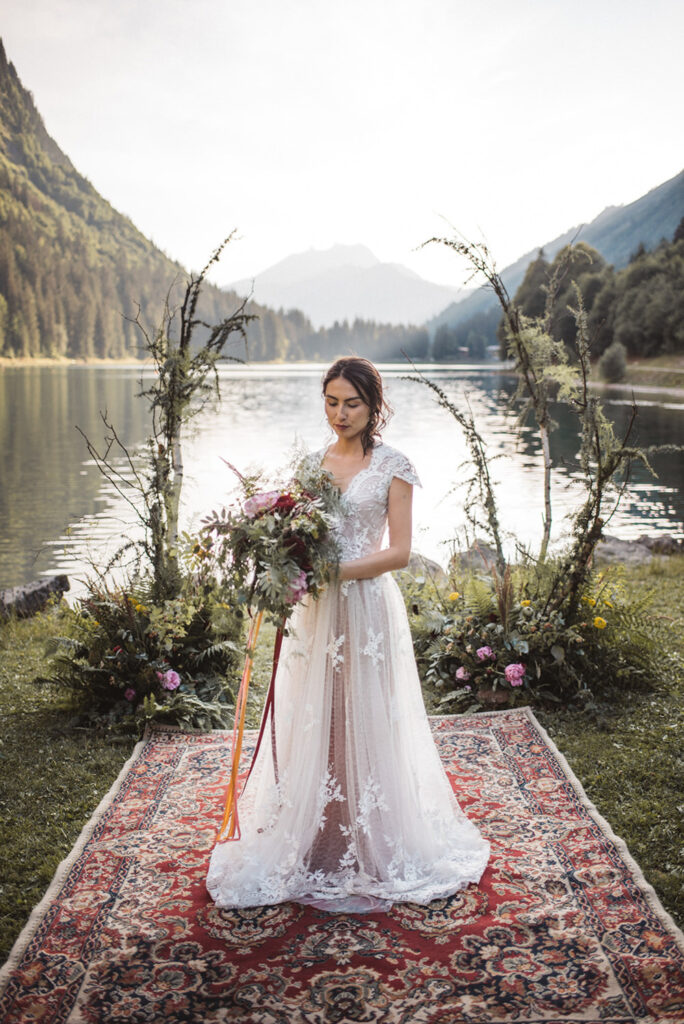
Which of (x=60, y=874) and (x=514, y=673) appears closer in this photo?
(x=60, y=874)

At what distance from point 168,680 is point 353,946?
2946 millimetres

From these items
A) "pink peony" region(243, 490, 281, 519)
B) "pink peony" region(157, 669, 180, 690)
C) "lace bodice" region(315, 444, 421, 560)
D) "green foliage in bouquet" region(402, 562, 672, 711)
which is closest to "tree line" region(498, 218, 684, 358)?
"green foliage in bouquet" region(402, 562, 672, 711)

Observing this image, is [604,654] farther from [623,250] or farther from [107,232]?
[623,250]

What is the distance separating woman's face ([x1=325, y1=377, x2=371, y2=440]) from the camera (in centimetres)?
355

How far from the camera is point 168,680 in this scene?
570 centimetres

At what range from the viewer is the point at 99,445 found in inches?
1071

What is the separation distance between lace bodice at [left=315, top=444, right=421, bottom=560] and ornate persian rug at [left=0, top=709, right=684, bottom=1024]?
63.8 inches

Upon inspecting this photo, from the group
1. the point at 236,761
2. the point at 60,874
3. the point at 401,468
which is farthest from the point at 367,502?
the point at 60,874

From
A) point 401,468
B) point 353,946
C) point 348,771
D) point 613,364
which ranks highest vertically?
point 613,364

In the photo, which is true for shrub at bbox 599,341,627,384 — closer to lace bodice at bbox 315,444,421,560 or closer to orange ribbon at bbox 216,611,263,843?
lace bodice at bbox 315,444,421,560

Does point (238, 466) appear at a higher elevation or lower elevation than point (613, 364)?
lower

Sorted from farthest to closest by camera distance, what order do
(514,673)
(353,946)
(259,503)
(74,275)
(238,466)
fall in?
1. (74,275)
2. (238,466)
3. (514,673)
4. (259,503)
5. (353,946)

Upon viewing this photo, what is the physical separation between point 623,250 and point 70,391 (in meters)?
138

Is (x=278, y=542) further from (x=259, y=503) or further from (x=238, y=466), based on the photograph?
(x=238, y=466)
